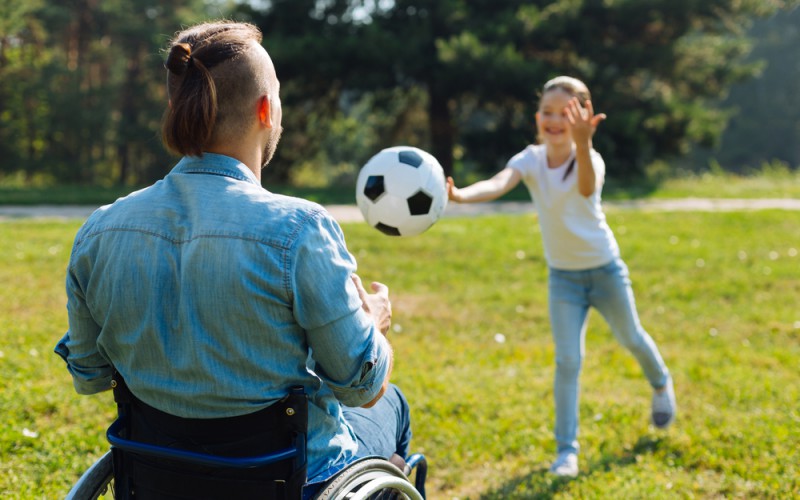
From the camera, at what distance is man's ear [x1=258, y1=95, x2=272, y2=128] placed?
1.95 metres

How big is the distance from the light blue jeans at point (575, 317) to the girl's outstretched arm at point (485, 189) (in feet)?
1.80

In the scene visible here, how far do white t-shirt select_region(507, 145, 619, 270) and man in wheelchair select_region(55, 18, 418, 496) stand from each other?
231 centimetres

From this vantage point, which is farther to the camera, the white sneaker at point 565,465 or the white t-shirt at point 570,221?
the white t-shirt at point 570,221

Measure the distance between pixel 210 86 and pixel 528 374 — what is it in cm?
411

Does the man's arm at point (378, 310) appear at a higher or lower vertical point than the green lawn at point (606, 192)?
higher

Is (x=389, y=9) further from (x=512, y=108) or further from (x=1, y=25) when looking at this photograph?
(x=1, y=25)

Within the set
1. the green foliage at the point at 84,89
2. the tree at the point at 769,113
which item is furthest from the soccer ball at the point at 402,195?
the tree at the point at 769,113

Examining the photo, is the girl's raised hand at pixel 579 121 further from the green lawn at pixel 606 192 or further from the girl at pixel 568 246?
the green lawn at pixel 606 192

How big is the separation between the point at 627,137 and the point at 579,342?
15.0m

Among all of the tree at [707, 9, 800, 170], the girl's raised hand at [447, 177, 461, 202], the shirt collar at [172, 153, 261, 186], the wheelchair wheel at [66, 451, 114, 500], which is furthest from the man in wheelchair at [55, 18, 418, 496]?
the tree at [707, 9, 800, 170]

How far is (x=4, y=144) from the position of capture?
2522cm

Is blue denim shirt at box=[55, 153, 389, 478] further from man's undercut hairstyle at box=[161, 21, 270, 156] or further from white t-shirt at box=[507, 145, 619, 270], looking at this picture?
white t-shirt at box=[507, 145, 619, 270]

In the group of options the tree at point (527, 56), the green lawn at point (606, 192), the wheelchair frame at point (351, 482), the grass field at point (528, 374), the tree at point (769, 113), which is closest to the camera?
the wheelchair frame at point (351, 482)

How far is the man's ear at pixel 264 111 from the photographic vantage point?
195 centimetres
